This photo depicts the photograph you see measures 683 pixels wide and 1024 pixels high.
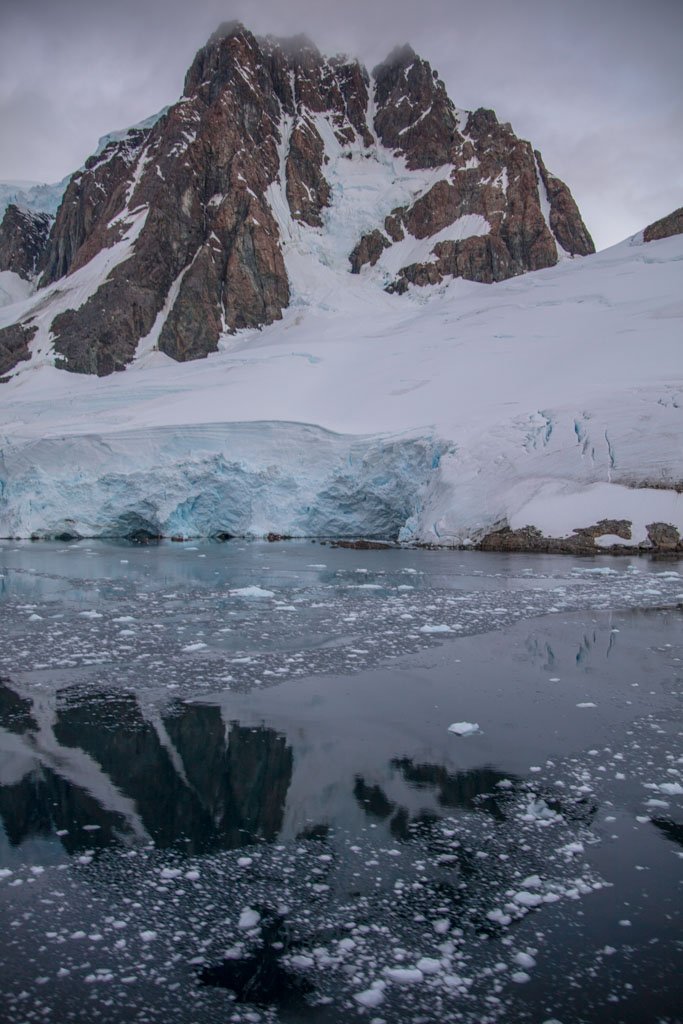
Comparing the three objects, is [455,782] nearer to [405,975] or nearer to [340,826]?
[340,826]

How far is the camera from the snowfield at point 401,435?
1908cm

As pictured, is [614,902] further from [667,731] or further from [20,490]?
[20,490]

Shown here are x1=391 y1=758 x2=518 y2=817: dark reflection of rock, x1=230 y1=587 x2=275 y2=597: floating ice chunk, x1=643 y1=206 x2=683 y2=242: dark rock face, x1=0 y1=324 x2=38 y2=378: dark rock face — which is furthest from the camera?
x1=0 y1=324 x2=38 y2=378: dark rock face

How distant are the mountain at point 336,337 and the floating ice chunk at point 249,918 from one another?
635 inches

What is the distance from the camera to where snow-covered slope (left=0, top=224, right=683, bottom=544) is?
19062 mm

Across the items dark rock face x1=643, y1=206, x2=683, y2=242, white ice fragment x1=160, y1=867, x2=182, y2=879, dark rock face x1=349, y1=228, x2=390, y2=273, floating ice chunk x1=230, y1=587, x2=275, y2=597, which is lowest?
white ice fragment x1=160, y1=867, x2=182, y2=879

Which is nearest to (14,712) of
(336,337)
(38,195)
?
Result: (336,337)

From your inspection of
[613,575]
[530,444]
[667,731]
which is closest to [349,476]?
[530,444]

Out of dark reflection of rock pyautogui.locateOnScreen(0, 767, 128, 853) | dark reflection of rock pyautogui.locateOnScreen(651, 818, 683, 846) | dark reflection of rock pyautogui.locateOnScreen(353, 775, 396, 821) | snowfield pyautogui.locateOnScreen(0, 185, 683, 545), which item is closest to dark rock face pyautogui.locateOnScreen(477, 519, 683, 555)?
snowfield pyautogui.locateOnScreen(0, 185, 683, 545)

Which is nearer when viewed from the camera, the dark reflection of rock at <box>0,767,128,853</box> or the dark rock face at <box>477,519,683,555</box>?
the dark reflection of rock at <box>0,767,128,853</box>

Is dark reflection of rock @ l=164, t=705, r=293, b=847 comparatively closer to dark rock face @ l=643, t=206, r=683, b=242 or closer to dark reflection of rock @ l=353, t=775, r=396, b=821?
dark reflection of rock @ l=353, t=775, r=396, b=821

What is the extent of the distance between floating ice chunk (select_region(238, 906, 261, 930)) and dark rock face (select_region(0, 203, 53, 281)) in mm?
91604

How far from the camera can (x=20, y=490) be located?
23766mm

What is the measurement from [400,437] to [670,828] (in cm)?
1900
